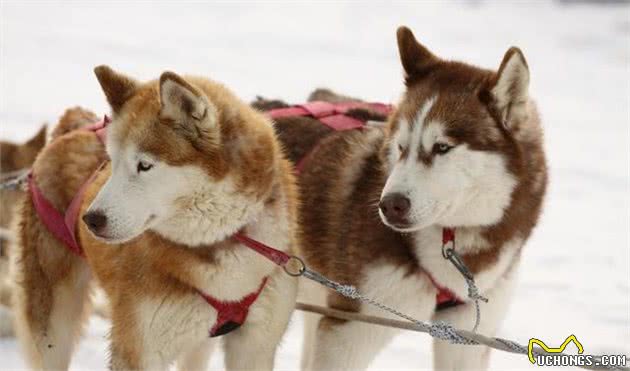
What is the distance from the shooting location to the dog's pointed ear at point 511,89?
2875mm

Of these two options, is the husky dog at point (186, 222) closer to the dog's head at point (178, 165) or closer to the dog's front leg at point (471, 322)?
the dog's head at point (178, 165)

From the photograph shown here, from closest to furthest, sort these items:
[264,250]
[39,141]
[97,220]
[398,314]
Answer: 1. [97,220]
2. [264,250]
3. [398,314]
4. [39,141]

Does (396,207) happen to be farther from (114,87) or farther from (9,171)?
(9,171)

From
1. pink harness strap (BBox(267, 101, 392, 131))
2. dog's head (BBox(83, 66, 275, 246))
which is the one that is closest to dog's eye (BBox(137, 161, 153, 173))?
dog's head (BBox(83, 66, 275, 246))

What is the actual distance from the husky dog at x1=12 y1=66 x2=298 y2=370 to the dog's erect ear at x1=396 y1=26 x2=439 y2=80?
0.53 metres

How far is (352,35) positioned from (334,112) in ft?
49.3

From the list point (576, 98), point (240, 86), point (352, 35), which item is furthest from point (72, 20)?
point (576, 98)

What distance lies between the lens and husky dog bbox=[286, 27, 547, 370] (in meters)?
2.91

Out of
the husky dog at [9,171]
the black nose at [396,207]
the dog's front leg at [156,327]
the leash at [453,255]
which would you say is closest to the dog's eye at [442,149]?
the black nose at [396,207]

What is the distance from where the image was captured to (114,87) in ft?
9.41

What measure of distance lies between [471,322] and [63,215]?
1336mm

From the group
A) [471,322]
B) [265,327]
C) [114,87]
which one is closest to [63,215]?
[114,87]

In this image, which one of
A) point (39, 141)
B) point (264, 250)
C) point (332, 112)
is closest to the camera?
point (264, 250)

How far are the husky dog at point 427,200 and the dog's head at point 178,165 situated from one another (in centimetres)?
41
